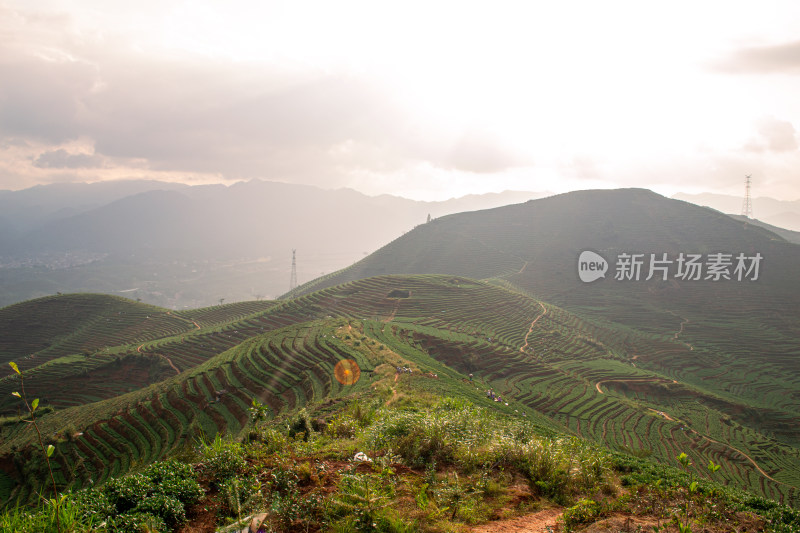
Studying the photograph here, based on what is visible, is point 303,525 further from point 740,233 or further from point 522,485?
point 740,233

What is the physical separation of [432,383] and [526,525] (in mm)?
17272

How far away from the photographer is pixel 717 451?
91.3ft

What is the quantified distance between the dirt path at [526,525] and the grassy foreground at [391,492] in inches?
4.3

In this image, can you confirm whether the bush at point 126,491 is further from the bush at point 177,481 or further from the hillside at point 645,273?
the hillside at point 645,273

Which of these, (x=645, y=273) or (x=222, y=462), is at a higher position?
(x=645, y=273)

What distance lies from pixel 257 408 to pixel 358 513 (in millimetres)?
4573

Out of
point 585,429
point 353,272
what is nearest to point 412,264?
point 353,272

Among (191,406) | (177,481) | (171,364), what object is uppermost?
(177,481)

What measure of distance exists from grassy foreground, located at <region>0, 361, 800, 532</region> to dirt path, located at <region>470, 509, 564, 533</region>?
0.36 feet

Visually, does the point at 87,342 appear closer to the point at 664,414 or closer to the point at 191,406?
the point at 191,406

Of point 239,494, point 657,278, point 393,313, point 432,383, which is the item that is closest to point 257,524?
point 239,494

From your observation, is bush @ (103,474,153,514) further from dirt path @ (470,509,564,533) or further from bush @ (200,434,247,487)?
dirt path @ (470,509,564,533)

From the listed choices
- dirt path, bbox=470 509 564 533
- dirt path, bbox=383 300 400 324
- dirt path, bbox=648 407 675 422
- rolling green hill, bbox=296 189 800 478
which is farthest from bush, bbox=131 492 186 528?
rolling green hill, bbox=296 189 800 478

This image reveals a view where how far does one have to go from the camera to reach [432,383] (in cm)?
2339
